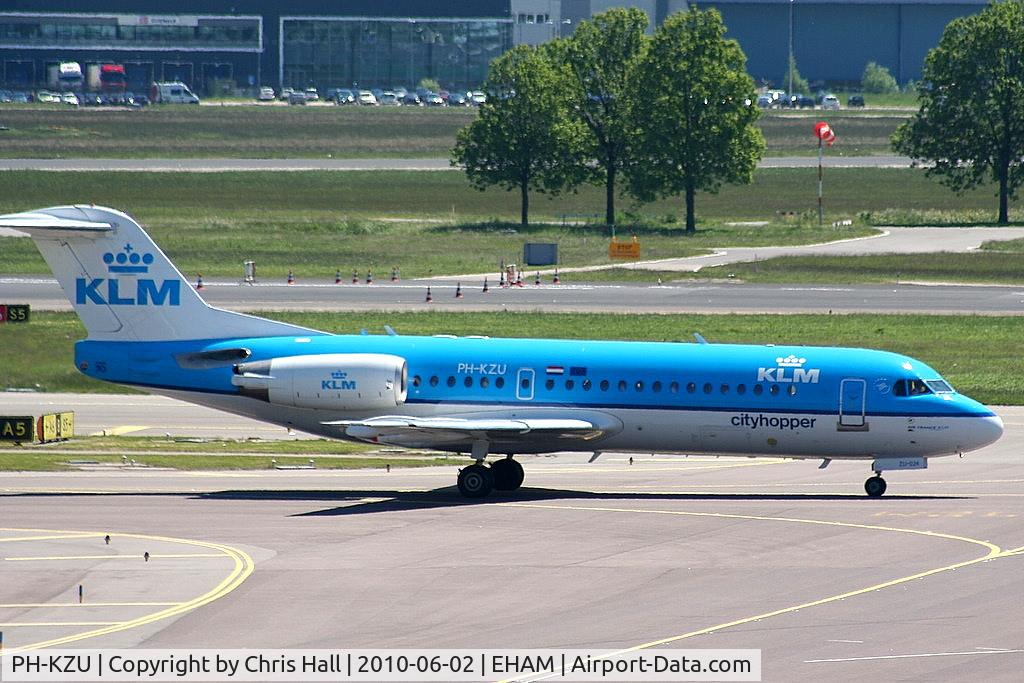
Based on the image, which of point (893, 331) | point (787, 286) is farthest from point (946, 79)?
point (893, 331)

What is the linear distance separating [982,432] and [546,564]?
12.2 metres

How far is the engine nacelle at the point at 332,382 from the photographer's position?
36562mm

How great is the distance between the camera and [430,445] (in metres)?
36.2

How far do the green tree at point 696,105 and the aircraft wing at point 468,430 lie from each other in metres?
66.9

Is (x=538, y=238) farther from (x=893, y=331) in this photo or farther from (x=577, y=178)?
(x=893, y=331)

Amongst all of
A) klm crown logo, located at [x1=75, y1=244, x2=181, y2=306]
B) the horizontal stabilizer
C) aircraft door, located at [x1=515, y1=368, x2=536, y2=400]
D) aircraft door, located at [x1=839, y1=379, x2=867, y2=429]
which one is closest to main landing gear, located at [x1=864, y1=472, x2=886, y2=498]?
aircraft door, located at [x1=839, y1=379, x2=867, y2=429]

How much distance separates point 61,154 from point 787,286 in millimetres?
80239

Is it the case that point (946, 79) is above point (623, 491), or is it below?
above

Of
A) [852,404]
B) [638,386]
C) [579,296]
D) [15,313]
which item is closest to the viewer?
[852,404]

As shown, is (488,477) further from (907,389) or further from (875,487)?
(907,389)

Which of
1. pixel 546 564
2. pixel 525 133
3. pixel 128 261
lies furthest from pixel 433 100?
pixel 546 564

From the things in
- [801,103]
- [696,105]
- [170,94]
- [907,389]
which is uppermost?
[170,94]

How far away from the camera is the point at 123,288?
37750 mm

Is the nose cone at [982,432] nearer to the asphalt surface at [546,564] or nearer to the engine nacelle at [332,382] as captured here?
the asphalt surface at [546,564]
